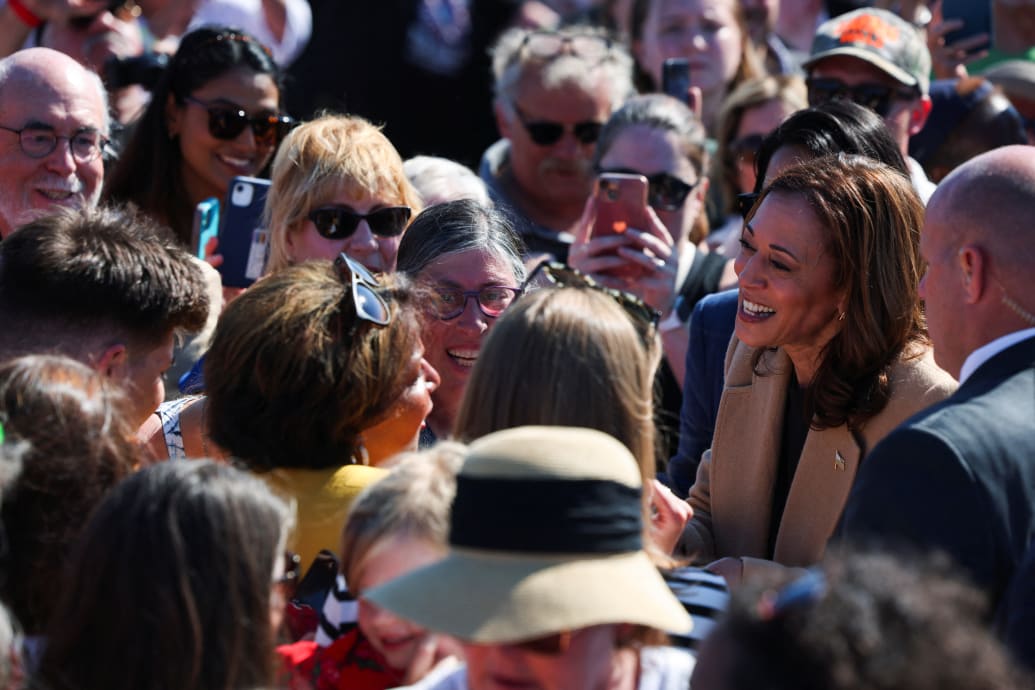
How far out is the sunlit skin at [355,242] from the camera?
4305 mm

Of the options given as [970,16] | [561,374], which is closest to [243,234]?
[561,374]

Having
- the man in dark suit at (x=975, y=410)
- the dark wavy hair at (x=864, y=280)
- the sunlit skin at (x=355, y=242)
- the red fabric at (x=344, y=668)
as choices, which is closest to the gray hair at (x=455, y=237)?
the sunlit skin at (x=355, y=242)

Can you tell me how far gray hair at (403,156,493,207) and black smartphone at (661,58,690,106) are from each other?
1323mm

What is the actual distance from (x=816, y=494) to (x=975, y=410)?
0.83 meters

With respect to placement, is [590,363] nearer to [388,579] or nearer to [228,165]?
[388,579]

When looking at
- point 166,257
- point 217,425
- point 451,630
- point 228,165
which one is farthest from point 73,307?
point 228,165

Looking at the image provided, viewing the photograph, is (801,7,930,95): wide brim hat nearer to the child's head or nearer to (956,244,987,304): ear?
(956,244,987,304): ear

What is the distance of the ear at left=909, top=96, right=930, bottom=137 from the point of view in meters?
5.33

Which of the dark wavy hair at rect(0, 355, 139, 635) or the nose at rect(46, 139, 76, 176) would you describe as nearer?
the dark wavy hair at rect(0, 355, 139, 635)

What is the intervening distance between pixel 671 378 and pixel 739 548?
1400mm

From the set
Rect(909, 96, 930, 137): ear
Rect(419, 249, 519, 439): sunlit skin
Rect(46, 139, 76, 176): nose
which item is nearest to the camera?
Rect(419, 249, 519, 439): sunlit skin

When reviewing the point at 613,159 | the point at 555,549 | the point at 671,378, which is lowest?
the point at 671,378

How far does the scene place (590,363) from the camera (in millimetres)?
2586

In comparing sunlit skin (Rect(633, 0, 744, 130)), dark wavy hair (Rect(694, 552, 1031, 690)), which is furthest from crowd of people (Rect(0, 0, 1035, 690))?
sunlit skin (Rect(633, 0, 744, 130))
